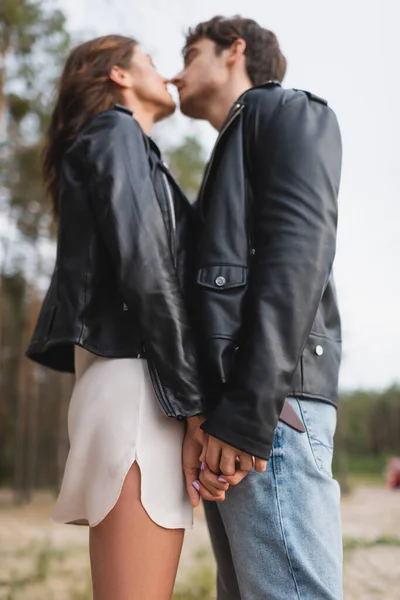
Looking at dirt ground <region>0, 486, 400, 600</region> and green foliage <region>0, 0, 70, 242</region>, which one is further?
green foliage <region>0, 0, 70, 242</region>

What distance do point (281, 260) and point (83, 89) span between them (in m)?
1.14

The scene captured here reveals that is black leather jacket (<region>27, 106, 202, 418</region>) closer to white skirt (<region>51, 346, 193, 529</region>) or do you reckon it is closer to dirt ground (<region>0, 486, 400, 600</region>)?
white skirt (<region>51, 346, 193, 529</region>)

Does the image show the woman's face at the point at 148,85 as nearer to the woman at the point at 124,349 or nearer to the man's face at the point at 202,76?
the man's face at the point at 202,76

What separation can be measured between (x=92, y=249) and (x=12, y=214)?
1353 centimetres

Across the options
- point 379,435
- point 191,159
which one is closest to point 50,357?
point 191,159

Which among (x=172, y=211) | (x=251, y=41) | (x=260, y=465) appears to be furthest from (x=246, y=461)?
(x=251, y=41)

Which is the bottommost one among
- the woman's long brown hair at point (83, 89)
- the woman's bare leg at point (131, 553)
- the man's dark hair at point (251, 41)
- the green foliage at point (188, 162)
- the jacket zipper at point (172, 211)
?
the woman's bare leg at point (131, 553)

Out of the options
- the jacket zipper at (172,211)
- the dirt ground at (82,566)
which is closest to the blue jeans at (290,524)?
the jacket zipper at (172,211)

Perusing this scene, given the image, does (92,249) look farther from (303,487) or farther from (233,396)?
(303,487)

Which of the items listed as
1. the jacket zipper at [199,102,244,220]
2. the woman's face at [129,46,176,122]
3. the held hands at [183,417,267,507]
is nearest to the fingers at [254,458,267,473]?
the held hands at [183,417,267,507]

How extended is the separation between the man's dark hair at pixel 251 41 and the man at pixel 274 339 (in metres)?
0.50

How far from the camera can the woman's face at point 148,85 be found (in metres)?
2.31

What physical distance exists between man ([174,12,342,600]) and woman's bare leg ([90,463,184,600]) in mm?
157

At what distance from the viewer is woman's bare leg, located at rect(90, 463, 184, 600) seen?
1486 millimetres
